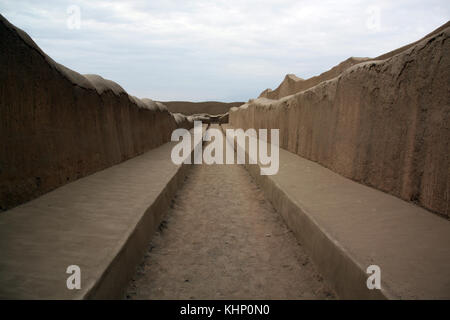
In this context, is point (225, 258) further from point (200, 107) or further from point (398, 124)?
point (200, 107)

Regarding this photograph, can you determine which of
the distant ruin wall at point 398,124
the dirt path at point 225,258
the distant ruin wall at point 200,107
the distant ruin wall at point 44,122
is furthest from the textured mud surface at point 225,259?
the distant ruin wall at point 200,107

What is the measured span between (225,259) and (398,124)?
6.57 ft

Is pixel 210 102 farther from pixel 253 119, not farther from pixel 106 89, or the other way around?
pixel 106 89

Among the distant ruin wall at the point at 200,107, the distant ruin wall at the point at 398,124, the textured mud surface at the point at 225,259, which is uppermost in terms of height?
the distant ruin wall at the point at 200,107

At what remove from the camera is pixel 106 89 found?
4641mm

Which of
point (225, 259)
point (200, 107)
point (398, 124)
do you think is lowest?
point (225, 259)

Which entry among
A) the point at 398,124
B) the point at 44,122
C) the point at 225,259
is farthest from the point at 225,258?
the point at 44,122

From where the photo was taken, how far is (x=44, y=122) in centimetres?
293

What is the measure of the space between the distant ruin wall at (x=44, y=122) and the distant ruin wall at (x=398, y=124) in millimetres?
3315

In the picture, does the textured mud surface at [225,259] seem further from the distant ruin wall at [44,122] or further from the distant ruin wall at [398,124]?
the distant ruin wall at [44,122]

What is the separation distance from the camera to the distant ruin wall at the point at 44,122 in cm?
242

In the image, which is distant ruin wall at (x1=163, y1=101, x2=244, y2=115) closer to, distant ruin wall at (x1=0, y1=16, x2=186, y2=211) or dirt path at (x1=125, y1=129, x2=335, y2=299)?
distant ruin wall at (x1=0, y1=16, x2=186, y2=211)

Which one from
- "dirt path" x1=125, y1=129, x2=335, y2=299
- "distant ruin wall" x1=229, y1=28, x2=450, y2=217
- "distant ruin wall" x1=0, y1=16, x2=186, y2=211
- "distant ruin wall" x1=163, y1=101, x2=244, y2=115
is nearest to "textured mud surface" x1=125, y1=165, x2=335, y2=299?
"dirt path" x1=125, y1=129, x2=335, y2=299
